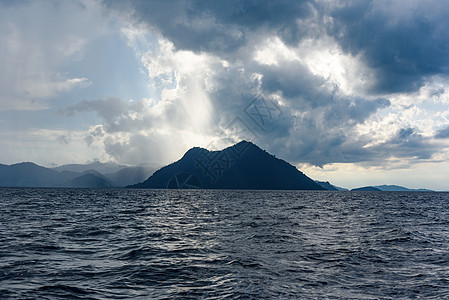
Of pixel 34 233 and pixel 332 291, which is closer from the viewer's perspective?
pixel 332 291

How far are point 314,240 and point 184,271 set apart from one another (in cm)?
1363

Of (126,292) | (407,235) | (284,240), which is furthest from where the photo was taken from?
(407,235)

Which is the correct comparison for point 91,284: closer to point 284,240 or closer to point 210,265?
point 210,265

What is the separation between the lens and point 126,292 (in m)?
12.1

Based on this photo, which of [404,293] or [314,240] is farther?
[314,240]

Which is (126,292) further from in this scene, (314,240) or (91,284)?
(314,240)

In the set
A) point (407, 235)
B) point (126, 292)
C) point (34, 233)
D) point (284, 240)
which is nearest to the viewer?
point (126, 292)

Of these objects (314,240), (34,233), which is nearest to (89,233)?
(34,233)

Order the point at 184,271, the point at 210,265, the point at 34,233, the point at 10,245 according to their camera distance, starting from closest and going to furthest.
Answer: the point at 184,271, the point at 210,265, the point at 10,245, the point at 34,233

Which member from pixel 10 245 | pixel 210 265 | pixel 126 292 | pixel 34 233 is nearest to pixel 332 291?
pixel 210 265

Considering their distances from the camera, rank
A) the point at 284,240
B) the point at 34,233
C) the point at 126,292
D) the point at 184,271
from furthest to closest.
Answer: the point at 34,233 < the point at 284,240 < the point at 184,271 < the point at 126,292

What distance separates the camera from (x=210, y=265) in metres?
16.4

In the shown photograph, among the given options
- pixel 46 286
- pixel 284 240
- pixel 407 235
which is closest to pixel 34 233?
pixel 46 286

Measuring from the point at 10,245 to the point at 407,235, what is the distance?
33284 millimetres
